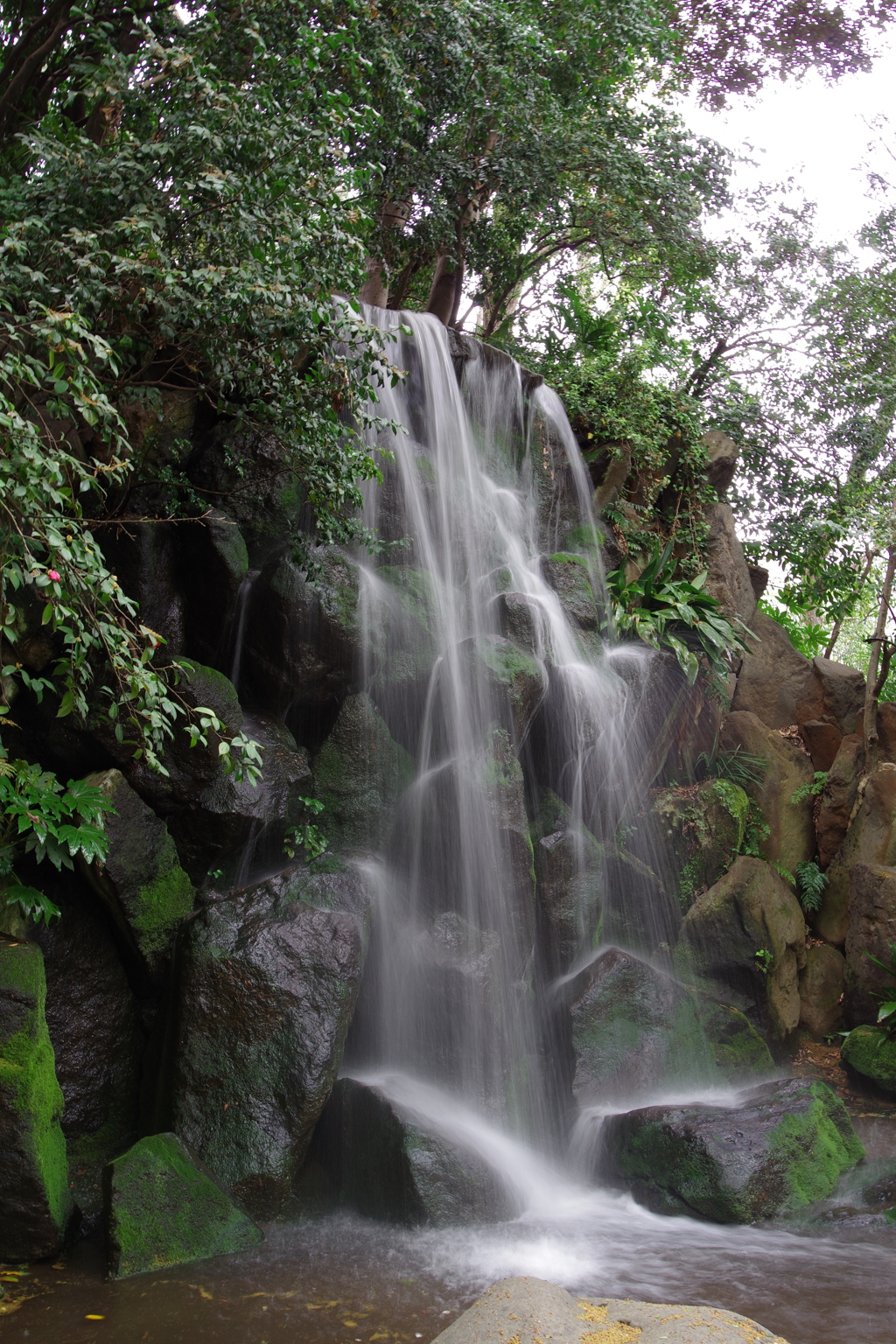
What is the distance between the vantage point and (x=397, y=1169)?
5.18 meters

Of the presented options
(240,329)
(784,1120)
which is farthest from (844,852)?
(240,329)

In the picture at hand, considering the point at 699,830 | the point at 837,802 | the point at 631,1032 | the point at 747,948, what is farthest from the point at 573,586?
the point at 631,1032

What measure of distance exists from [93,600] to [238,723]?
1654mm

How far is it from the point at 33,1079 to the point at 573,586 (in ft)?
22.0

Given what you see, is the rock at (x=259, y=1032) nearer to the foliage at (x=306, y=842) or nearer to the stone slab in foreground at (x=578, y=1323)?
the foliage at (x=306, y=842)

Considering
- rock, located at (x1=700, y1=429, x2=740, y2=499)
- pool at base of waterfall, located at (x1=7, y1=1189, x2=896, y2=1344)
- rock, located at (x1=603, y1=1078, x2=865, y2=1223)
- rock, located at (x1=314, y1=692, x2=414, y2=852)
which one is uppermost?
rock, located at (x1=700, y1=429, x2=740, y2=499)

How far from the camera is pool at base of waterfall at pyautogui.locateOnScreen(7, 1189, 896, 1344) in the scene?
12.9 feet

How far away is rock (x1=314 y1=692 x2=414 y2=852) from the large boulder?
6.86 feet

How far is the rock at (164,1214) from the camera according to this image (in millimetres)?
4410

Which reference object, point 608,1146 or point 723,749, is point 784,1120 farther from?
point 723,749

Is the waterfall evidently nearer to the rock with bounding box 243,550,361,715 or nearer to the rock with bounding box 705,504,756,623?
the rock with bounding box 243,550,361,715

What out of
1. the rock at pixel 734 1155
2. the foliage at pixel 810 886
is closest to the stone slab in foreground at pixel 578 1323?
the rock at pixel 734 1155

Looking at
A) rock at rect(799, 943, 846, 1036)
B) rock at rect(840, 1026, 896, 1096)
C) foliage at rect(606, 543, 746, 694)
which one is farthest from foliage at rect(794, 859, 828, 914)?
foliage at rect(606, 543, 746, 694)

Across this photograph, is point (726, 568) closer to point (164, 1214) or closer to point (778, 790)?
point (778, 790)
